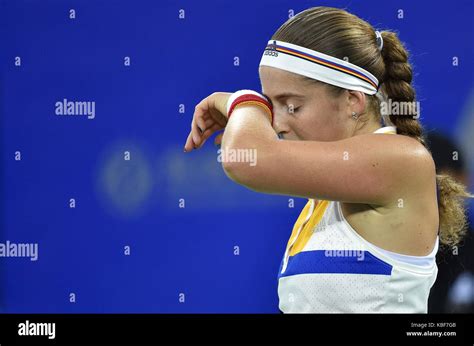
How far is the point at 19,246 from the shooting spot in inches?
94.7

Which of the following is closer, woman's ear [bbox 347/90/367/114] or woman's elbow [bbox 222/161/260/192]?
woman's elbow [bbox 222/161/260/192]

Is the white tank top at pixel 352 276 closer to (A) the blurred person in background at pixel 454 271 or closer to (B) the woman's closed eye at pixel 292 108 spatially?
(B) the woman's closed eye at pixel 292 108

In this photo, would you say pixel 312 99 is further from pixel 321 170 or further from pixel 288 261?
pixel 288 261

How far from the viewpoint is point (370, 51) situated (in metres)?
1.32

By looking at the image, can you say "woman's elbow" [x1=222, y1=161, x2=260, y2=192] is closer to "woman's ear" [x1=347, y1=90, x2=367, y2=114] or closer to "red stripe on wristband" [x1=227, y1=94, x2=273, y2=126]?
"red stripe on wristband" [x1=227, y1=94, x2=273, y2=126]

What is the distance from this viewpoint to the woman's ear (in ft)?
4.23

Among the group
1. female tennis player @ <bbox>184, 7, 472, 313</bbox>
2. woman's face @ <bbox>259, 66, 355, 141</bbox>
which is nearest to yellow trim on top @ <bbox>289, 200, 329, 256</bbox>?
female tennis player @ <bbox>184, 7, 472, 313</bbox>

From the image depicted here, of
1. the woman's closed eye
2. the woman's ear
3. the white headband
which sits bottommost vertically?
the woman's closed eye

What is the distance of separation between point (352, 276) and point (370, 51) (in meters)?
0.41

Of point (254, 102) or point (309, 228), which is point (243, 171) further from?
point (309, 228)

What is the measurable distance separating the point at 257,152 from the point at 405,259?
33 centimetres

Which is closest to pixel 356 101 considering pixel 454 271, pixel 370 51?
pixel 370 51

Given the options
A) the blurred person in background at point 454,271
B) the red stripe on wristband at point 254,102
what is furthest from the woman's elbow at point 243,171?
the blurred person in background at point 454,271
